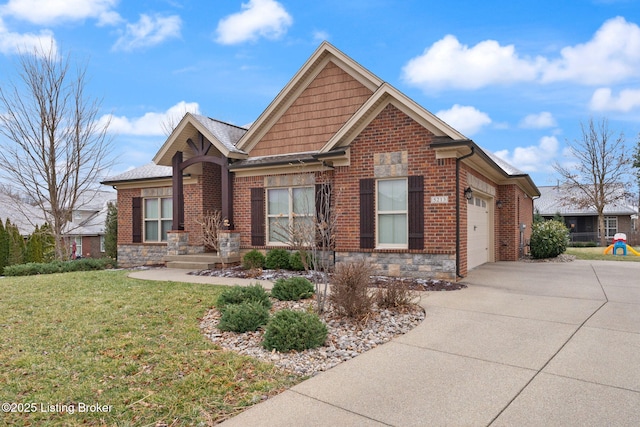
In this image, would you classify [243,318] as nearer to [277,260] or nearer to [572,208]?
[277,260]

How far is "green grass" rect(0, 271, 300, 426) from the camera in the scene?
3.54 m

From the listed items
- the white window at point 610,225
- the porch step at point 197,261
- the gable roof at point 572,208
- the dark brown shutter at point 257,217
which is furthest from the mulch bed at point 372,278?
the white window at point 610,225

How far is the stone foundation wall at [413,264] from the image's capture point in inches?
380

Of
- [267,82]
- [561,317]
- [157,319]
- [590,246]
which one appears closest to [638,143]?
[590,246]

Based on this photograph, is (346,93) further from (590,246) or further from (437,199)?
(590,246)

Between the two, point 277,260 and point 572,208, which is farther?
point 572,208

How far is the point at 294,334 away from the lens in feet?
16.3

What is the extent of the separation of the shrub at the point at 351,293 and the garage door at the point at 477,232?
6295mm

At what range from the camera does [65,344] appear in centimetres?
529

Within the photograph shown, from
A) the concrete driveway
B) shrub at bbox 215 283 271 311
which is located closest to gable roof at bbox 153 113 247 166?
shrub at bbox 215 283 271 311

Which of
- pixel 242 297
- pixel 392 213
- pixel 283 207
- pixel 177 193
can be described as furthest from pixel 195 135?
pixel 242 297

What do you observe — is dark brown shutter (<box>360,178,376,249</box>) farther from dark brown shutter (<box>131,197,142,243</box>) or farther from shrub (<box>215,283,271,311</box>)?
dark brown shutter (<box>131,197,142,243</box>)

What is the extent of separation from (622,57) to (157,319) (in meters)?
18.4

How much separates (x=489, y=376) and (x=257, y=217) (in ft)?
31.5
